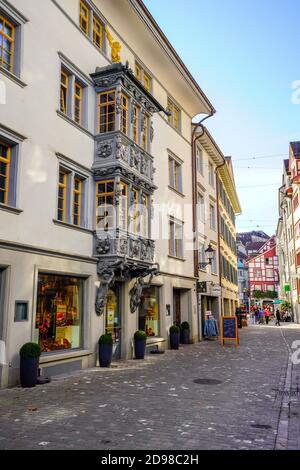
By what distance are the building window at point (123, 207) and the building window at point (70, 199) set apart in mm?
1405

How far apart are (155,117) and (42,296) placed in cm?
1161

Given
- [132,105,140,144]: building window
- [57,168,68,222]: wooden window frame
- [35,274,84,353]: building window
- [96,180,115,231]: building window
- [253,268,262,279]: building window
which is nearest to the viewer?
[35,274,84,353]: building window

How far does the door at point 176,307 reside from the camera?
23.0 m

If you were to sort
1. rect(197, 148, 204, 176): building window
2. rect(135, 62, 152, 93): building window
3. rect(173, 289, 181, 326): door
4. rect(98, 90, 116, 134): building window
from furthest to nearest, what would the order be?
rect(197, 148, 204, 176): building window, rect(173, 289, 181, 326): door, rect(135, 62, 152, 93): building window, rect(98, 90, 116, 134): building window

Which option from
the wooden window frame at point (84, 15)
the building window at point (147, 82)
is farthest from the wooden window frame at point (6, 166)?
the building window at point (147, 82)

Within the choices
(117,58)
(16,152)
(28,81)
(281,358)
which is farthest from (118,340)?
(117,58)

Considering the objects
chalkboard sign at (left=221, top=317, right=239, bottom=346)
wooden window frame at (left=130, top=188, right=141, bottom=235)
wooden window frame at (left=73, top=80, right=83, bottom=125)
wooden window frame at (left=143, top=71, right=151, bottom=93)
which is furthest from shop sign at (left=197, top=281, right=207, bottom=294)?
wooden window frame at (left=73, top=80, right=83, bottom=125)

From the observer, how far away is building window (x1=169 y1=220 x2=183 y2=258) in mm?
21953

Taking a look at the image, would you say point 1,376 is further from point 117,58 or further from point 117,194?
point 117,58

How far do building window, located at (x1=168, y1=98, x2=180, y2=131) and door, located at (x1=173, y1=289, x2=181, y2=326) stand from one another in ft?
29.9

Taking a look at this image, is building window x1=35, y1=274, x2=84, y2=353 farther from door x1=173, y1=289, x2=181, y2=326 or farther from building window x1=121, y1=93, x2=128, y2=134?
door x1=173, y1=289, x2=181, y2=326

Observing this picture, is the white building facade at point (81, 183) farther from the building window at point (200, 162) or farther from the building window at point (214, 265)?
the building window at point (214, 265)

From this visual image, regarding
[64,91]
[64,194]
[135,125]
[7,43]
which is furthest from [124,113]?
[7,43]

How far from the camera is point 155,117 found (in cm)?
2062
